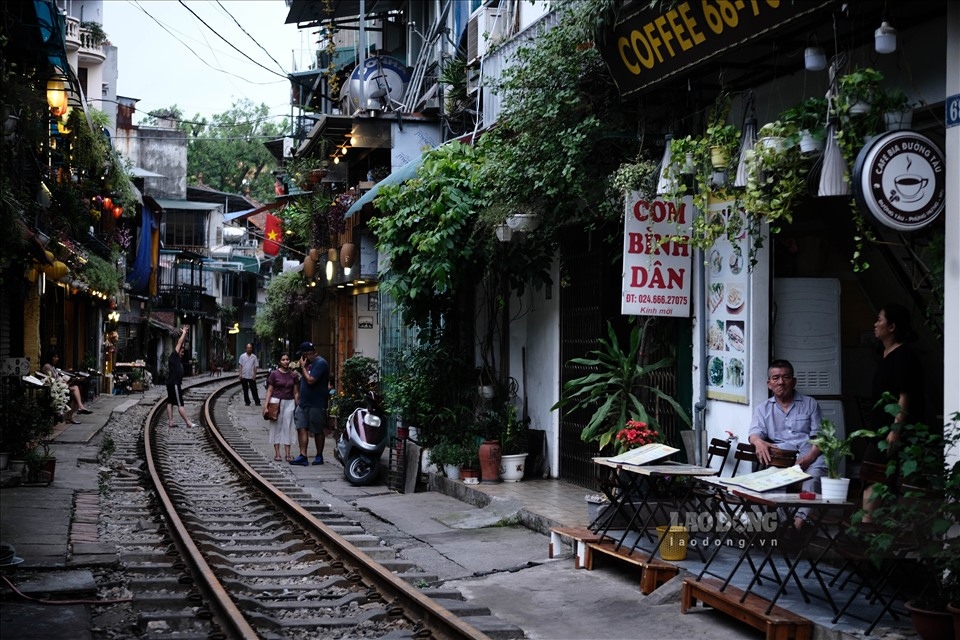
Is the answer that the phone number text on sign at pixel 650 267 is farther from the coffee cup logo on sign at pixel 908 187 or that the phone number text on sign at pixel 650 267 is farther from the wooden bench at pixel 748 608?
the coffee cup logo on sign at pixel 908 187

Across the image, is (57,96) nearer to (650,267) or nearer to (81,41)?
(650,267)

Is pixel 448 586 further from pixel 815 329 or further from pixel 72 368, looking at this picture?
pixel 72 368

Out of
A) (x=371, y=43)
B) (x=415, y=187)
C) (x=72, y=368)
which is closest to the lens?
(x=415, y=187)

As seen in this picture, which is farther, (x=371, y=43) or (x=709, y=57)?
(x=371, y=43)

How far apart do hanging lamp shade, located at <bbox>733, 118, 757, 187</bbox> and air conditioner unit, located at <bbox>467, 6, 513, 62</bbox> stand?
23.5 ft

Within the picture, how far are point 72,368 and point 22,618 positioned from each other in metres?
26.3

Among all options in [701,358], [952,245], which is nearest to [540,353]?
[701,358]

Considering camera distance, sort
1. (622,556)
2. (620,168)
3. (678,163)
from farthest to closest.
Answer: (620,168)
(678,163)
(622,556)

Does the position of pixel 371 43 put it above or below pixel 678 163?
above

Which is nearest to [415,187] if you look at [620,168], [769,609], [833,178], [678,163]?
[620,168]

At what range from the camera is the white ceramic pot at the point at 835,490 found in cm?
699

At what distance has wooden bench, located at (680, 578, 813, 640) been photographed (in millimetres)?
6570

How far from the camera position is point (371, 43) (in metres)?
26.2

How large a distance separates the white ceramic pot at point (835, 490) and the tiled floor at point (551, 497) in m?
3.74
